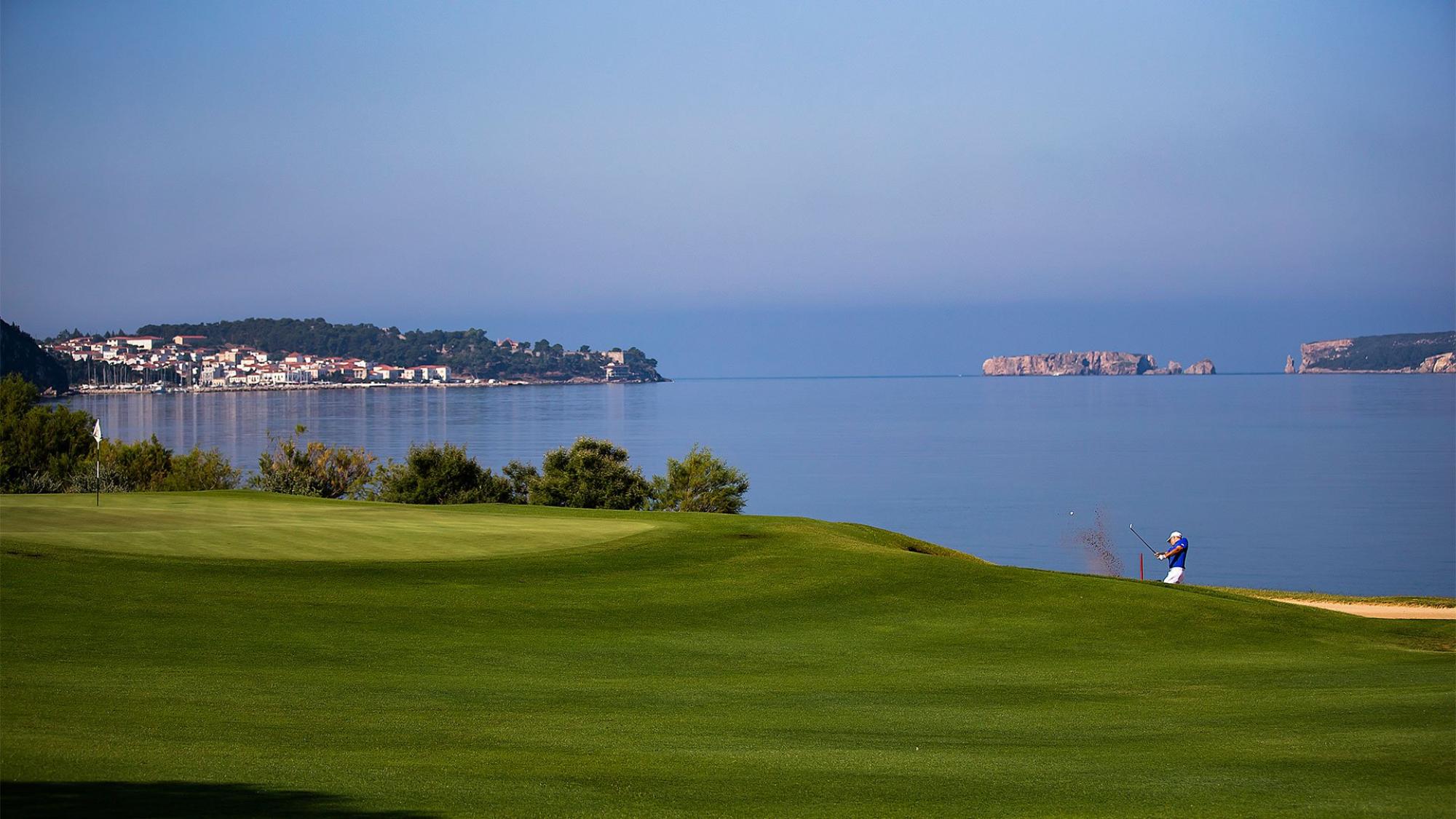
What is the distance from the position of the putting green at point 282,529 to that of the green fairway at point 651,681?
0.45 feet

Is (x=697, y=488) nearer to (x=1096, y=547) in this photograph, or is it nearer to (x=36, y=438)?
(x=1096, y=547)

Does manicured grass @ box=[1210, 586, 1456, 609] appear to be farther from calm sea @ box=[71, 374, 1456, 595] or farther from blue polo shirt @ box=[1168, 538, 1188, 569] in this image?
calm sea @ box=[71, 374, 1456, 595]

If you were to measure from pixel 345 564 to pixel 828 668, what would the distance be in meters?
8.50

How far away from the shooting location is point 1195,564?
47.1 metres

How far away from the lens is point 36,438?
53.6 meters

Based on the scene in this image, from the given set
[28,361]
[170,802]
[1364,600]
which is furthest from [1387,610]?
[28,361]

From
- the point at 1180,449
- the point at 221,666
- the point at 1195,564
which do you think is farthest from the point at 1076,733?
the point at 1180,449

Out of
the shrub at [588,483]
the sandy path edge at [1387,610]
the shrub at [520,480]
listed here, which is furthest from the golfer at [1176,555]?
the shrub at [520,480]

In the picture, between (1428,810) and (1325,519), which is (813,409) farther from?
(1428,810)

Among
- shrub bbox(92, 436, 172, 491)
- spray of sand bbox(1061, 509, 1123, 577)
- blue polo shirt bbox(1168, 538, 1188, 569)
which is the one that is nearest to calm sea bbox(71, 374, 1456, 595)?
spray of sand bbox(1061, 509, 1123, 577)

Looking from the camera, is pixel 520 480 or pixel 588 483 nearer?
pixel 588 483

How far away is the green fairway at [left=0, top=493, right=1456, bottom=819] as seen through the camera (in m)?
8.45

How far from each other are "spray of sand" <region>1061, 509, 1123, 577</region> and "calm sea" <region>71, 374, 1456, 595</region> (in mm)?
441

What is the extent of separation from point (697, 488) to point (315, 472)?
68.1 ft
